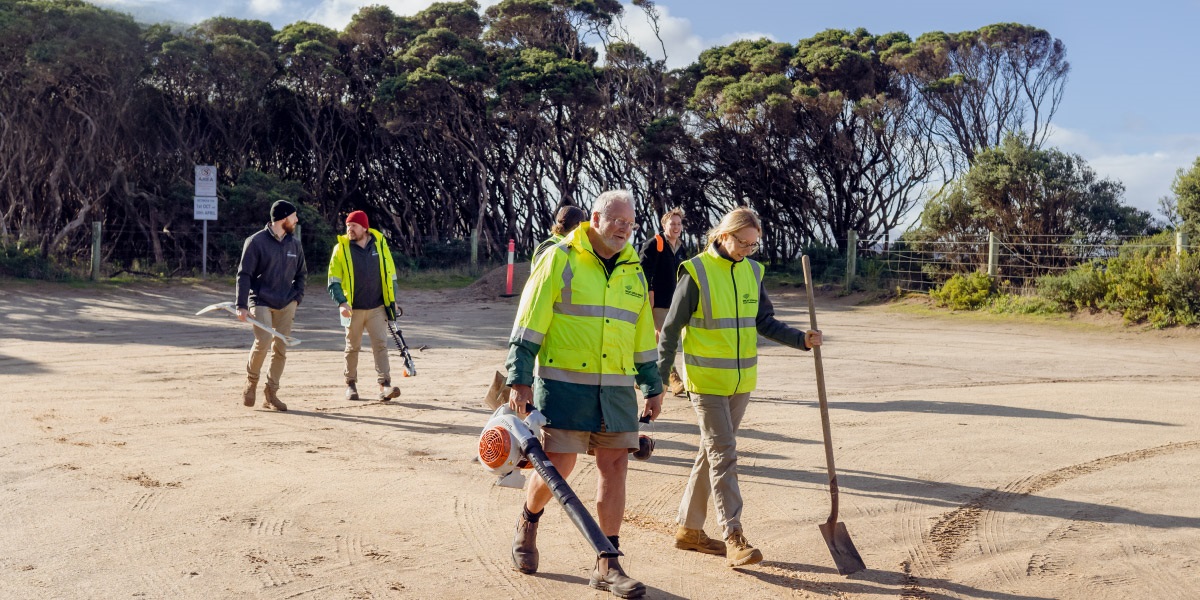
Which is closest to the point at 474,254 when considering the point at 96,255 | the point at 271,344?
the point at 96,255

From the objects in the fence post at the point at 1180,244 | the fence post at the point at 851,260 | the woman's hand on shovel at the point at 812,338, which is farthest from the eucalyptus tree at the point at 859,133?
the woman's hand on shovel at the point at 812,338

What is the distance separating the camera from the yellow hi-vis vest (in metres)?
5.50

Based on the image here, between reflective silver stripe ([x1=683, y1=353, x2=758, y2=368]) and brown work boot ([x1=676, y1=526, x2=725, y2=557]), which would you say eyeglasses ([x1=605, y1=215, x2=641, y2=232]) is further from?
brown work boot ([x1=676, y1=526, x2=725, y2=557])

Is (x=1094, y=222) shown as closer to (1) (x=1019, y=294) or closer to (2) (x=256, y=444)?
(1) (x=1019, y=294)

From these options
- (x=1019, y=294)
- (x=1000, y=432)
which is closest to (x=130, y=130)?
(x=1019, y=294)

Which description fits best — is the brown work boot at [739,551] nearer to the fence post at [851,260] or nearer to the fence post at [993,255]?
the fence post at [993,255]

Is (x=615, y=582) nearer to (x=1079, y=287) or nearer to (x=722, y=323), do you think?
(x=722, y=323)

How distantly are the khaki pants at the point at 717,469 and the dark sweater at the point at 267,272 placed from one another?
17.7 feet

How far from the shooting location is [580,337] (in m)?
4.89

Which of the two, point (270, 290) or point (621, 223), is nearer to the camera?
point (621, 223)

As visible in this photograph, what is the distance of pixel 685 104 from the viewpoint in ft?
106

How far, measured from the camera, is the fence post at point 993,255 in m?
22.0

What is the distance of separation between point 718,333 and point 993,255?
18286 millimetres

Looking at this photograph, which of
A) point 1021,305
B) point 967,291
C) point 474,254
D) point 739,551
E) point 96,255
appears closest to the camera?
point 739,551
